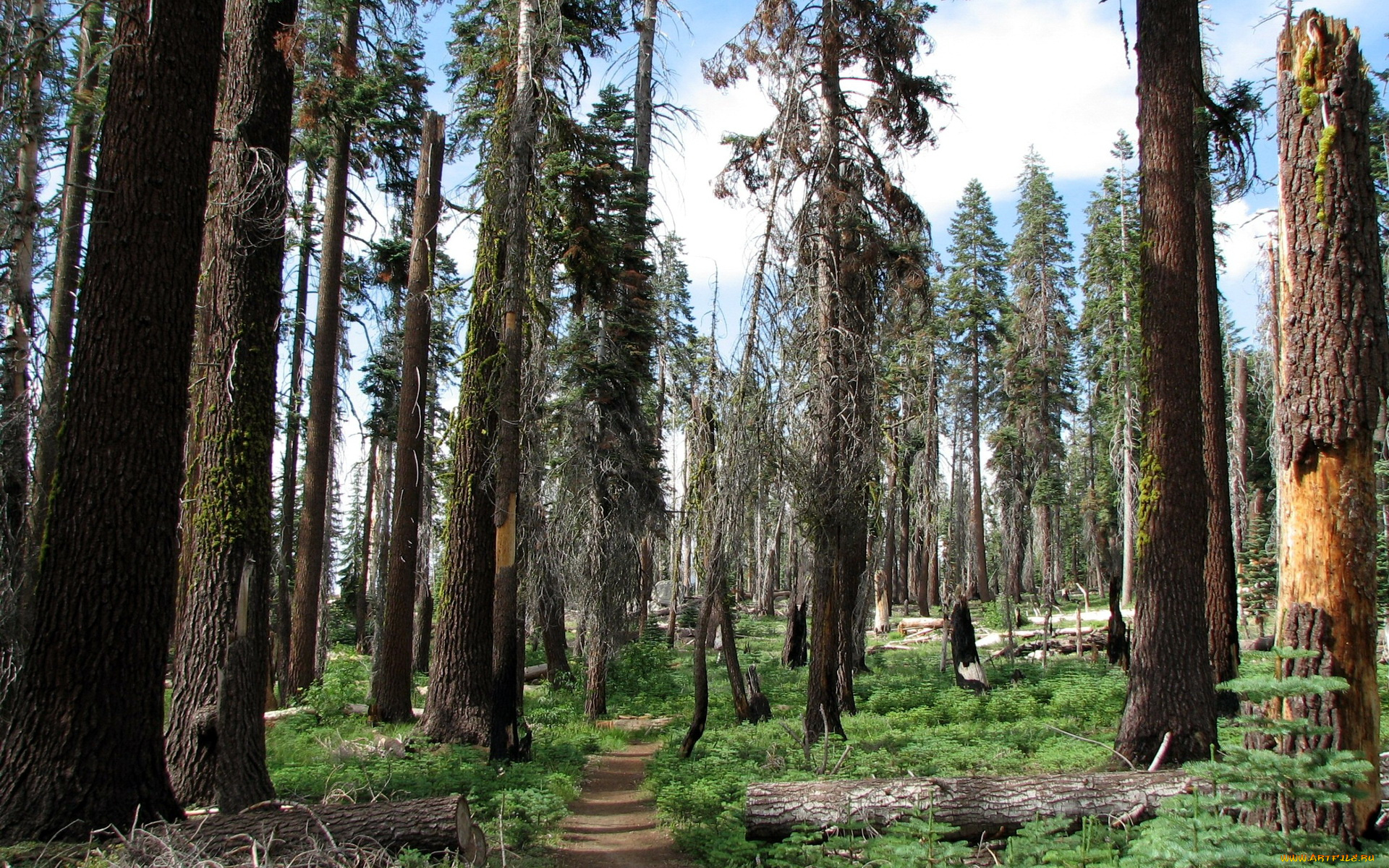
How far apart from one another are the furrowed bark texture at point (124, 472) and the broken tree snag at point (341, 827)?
1.96ft

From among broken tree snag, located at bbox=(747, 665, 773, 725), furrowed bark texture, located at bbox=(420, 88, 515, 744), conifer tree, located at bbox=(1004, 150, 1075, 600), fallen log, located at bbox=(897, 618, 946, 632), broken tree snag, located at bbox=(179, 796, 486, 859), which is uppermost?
conifer tree, located at bbox=(1004, 150, 1075, 600)

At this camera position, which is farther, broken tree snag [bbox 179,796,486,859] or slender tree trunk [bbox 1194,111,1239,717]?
slender tree trunk [bbox 1194,111,1239,717]

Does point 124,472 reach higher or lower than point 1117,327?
lower

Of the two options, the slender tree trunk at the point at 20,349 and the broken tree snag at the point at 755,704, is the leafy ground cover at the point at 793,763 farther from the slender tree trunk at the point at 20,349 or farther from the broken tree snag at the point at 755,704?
the slender tree trunk at the point at 20,349

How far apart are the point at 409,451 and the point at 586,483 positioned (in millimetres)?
4248

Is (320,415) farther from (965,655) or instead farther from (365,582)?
(365,582)

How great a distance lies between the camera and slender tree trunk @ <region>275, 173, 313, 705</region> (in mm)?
14156

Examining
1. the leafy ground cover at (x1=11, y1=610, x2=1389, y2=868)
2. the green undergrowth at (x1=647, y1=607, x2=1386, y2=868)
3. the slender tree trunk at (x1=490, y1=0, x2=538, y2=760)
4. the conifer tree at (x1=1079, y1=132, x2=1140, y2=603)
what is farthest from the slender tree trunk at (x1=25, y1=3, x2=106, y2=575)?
the conifer tree at (x1=1079, y1=132, x2=1140, y2=603)

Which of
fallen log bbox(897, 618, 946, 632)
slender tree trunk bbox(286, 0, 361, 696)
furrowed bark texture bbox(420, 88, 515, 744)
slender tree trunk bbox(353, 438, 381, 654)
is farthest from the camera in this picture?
fallen log bbox(897, 618, 946, 632)

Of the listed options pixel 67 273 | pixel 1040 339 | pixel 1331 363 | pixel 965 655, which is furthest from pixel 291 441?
pixel 1040 339

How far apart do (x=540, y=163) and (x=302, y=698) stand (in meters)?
9.05

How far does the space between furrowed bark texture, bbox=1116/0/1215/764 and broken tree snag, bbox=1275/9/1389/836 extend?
10.7 ft

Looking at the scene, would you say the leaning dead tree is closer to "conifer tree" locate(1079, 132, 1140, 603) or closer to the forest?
the forest

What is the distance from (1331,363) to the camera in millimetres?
4980
